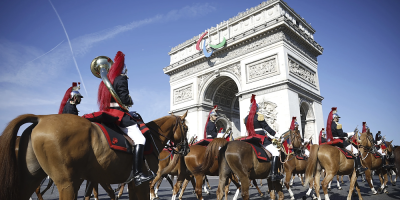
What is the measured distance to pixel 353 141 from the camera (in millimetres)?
8484

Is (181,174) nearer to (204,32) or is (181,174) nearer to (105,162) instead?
(105,162)

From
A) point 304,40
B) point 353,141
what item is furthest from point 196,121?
point 353,141

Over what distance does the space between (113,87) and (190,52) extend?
23875 mm

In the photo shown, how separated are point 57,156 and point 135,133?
3.45ft

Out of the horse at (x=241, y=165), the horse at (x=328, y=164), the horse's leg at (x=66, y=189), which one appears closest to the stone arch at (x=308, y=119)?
the horse at (x=328, y=164)

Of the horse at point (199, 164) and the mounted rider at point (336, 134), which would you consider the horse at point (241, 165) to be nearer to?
the horse at point (199, 164)

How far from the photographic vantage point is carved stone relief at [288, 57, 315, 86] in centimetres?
1991

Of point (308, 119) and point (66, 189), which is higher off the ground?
point (308, 119)

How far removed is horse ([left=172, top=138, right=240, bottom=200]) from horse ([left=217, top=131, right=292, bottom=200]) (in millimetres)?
216

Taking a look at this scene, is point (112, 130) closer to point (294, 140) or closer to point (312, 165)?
point (294, 140)

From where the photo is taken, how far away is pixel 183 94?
26.5 metres

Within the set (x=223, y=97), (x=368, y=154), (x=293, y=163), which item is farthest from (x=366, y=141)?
(x=223, y=97)

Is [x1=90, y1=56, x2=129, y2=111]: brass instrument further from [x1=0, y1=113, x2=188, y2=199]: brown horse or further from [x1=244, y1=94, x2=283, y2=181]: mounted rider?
[x1=244, y1=94, x2=283, y2=181]: mounted rider

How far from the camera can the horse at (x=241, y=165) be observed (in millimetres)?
5359
